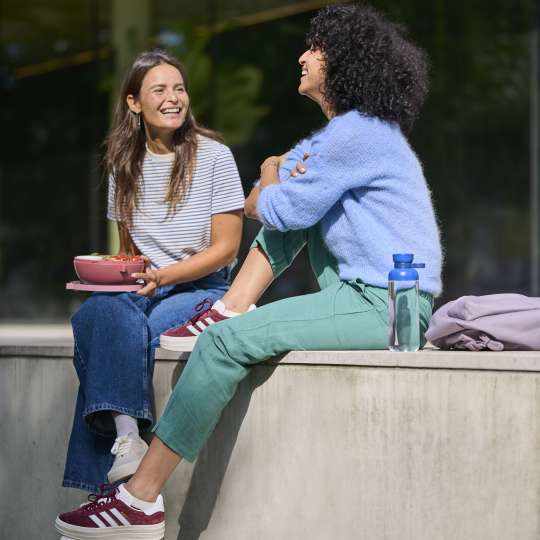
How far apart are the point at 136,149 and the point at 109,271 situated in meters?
0.71

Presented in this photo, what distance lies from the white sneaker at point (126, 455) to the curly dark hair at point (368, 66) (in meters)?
1.25

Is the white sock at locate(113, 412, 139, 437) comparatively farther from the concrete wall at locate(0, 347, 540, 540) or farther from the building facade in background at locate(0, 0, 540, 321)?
the building facade in background at locate(0, 0, 540, 321)

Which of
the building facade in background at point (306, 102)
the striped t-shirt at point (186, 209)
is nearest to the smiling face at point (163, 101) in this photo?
the striped t-shirt at point (186, 209)

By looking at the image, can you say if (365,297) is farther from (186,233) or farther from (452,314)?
Result: (186,233)

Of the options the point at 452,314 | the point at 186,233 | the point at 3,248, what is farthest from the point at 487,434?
the point at 3,248

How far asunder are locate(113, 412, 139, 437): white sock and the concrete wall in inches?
6.4

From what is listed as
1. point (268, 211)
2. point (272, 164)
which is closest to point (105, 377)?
point (268, 211)

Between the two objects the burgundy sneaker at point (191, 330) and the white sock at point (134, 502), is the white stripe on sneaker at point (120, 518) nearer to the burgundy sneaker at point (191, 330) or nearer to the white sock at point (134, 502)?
the white sock at point (134, 502)

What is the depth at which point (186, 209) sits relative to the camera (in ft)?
13.5

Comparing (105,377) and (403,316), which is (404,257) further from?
(105,377)

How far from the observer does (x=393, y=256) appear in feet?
10.9

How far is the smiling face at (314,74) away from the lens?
361cm

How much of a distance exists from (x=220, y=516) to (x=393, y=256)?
1.02 metres

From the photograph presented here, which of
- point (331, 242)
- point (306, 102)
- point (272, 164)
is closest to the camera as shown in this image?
point (331, 242)
